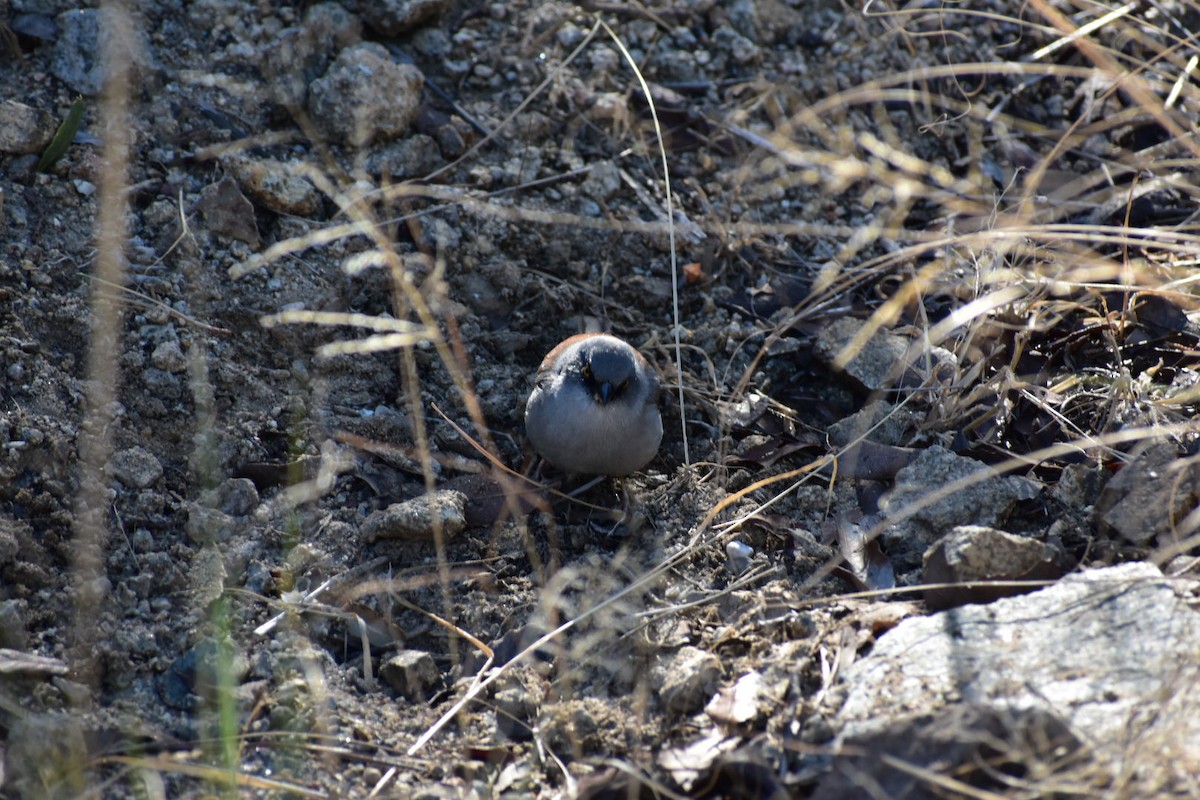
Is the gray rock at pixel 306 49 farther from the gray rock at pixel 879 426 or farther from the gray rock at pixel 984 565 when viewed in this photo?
the gray rock at pixel 984 565

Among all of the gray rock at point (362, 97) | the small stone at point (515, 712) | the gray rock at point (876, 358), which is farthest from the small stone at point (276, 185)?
the small stone at point (515, 712)

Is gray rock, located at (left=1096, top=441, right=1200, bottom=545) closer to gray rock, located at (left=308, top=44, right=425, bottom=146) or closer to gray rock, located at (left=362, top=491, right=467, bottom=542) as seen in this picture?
gray rock, located at (left=362, top=491, right=467, bottom=542)

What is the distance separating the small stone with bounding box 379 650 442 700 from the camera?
3.72 metres

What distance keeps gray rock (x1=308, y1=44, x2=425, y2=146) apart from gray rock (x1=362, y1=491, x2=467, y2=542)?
2.10m

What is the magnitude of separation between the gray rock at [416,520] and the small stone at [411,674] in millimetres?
580

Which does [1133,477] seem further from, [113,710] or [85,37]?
[85,37]

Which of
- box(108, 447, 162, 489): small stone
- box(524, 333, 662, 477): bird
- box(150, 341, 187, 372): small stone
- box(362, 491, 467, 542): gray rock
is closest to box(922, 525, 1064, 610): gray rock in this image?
box(524, 333, 662, 477): bird

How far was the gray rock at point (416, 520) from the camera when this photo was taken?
4.23 meters

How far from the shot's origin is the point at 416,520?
4230 millimetres

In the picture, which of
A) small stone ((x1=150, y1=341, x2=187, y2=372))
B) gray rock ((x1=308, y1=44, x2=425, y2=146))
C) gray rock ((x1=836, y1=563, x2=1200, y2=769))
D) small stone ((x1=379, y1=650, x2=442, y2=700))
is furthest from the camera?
gray rock ((x1=308, y1=44, x2=425, y2=146))

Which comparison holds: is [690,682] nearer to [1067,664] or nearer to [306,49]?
[1067,664]

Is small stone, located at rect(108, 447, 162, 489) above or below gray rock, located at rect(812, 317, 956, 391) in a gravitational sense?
above

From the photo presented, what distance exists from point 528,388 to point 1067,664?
2834 millimetres

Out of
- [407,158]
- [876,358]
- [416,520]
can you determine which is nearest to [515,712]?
[416,520]
